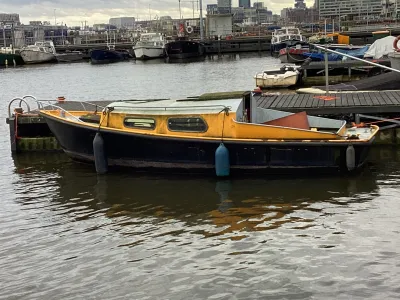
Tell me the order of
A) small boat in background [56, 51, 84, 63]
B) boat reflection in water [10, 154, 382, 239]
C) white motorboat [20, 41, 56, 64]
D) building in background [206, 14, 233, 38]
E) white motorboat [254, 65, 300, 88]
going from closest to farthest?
boat reflection in water [10, 154, 382, 239], white motorboat [254, 65, 300, 88], white motorboat [20, 41, 56, 64], small boat in background [56, 51, 84, 63], building in background [206, 14, 233, 38]

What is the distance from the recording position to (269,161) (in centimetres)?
1330

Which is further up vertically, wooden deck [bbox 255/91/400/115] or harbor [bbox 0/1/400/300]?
wooden deck [bbox 255/91/400/115]

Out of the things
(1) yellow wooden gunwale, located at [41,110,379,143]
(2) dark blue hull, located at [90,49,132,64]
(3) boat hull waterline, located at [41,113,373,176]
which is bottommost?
(3) boat hull waterline, located at [41,113,373,176]

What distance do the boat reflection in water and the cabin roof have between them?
5.62 ft

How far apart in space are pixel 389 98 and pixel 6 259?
1274 cm

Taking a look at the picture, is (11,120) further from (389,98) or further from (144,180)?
(389,98)

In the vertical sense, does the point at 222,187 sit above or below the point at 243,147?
below

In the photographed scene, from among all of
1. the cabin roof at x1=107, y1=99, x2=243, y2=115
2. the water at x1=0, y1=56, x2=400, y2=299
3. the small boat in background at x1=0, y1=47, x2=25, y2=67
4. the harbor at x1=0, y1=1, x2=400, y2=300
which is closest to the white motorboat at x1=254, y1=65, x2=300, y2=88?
the harbor at x1=0, y1=1, x2=400, y2=300

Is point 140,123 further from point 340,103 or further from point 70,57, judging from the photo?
point 70,57

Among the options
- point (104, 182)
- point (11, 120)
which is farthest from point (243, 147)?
point (11, 120)

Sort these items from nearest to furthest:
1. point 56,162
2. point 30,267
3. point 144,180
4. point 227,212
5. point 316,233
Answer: point 30,267
point 316,233
point 227,212
point 144,180
point 56,162

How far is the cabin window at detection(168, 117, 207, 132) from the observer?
1343 centimetres

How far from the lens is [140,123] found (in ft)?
45.8

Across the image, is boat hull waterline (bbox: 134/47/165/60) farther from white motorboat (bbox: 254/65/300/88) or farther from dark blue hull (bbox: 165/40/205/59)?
white motorboat (bbox: 254/65/300/88)
